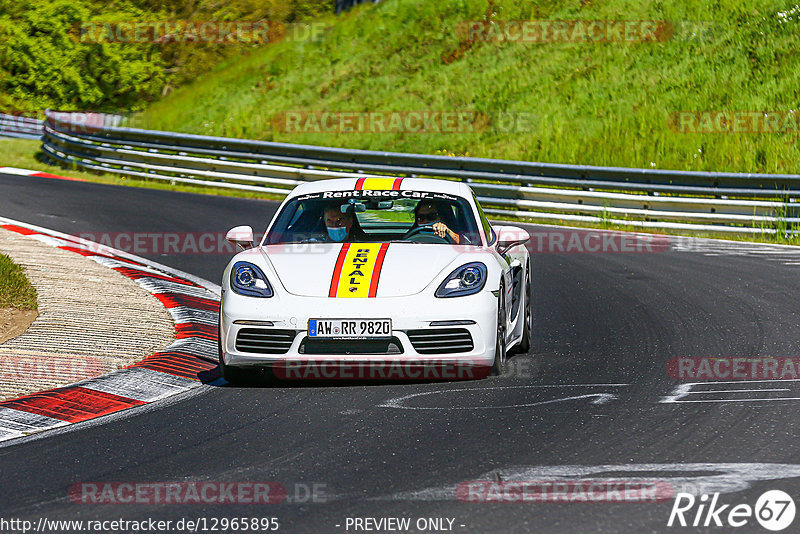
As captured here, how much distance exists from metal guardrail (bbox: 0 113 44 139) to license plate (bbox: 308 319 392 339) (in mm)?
43489

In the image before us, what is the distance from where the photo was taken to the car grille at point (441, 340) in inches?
280

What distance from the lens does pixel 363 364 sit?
7.12m

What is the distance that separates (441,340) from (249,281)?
1.29 metres

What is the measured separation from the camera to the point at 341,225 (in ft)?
27.5

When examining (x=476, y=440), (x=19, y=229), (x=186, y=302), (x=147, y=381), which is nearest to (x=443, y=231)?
(x=147, y=381)

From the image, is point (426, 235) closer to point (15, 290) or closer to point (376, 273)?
point (376, 273)

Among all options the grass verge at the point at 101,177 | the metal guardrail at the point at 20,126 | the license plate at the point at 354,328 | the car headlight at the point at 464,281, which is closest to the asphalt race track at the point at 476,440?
the license plate at the point at 354,328

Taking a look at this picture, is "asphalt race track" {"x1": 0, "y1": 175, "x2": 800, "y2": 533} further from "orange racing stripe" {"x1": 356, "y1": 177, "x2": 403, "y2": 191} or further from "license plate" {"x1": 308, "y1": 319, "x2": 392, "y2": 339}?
"orange racing stripe" {"x1": 356, "y1": 177, "x2": 403, "y2": 191}

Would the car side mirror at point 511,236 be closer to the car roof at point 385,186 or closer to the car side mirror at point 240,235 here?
the car roof at point 385,186

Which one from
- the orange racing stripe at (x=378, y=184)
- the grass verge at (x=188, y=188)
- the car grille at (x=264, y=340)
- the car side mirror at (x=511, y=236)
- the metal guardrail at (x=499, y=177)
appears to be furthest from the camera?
the metal guardrail at (x=499, y=177)

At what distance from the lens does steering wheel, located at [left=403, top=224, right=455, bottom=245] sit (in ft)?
26.8

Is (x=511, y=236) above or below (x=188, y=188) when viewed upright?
above

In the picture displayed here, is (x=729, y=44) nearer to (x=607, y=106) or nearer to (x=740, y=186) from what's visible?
(x=607, y=106)

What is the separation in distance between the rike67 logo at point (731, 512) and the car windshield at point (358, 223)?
379cm
